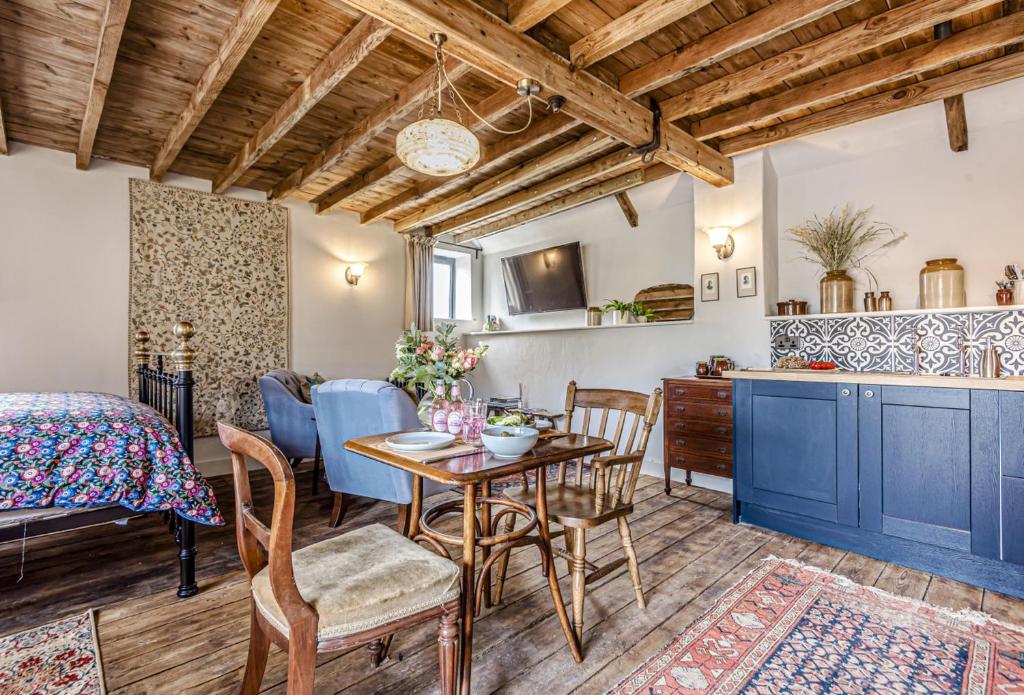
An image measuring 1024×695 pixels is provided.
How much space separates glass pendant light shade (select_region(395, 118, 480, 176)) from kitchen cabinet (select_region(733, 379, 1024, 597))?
2204 millimetres

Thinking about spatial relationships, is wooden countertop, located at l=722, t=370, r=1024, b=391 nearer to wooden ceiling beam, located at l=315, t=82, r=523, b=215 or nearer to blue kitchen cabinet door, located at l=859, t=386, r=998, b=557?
blue kitchen cabinet door, located at l=859, t=386, r=998, b=557

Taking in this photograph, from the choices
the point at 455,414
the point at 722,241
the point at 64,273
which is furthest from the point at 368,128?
the point at 722,241

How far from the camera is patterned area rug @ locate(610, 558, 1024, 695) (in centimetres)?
156

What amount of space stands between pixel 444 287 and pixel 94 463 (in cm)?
492

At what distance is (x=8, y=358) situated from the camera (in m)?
3.56

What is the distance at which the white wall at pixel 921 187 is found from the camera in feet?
9.72

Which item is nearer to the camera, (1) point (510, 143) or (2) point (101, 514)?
(2) point (101, 514)

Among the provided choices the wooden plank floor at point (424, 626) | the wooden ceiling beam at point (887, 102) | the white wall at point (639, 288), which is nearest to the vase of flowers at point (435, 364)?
the wooden plank floor at point (424, 626)

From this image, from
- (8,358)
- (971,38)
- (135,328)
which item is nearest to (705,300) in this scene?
(971,38)

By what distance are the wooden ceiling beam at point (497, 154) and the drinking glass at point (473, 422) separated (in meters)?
1.26

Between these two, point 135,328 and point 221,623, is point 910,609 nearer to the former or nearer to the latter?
point 221,623

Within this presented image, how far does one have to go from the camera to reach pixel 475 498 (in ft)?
5.36

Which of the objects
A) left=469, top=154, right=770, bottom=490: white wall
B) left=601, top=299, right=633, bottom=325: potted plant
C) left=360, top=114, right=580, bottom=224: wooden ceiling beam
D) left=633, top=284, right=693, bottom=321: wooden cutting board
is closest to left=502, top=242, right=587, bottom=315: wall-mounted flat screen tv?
left=469, top=154, right=770, bottom=490: white wall

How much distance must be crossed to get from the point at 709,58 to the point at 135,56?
3.15 m
